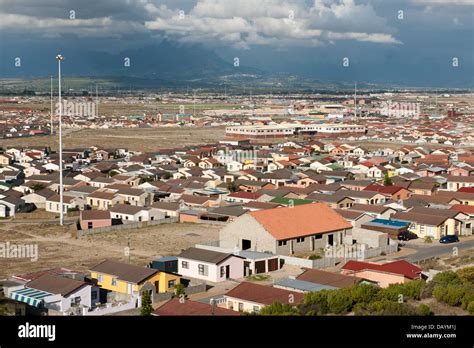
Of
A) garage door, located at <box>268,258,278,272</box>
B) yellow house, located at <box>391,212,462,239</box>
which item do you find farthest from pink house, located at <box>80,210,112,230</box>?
yellow house, located at <box>391,212,462,239</box>

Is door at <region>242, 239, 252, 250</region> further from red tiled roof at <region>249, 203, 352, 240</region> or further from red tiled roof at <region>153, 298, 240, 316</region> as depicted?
red tiled roof at <region>153, 298, 240, 316</region>

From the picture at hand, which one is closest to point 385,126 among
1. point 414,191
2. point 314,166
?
point 314,166

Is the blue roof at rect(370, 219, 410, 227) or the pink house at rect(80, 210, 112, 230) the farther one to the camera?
the pink house at rect(80, 210, 112, 230)

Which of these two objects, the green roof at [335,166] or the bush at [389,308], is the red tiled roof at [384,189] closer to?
the green roof at [335,166]

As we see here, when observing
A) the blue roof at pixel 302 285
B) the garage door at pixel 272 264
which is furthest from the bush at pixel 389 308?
the garage door at pixel 272 264

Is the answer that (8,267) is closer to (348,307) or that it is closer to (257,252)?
(257,252)
